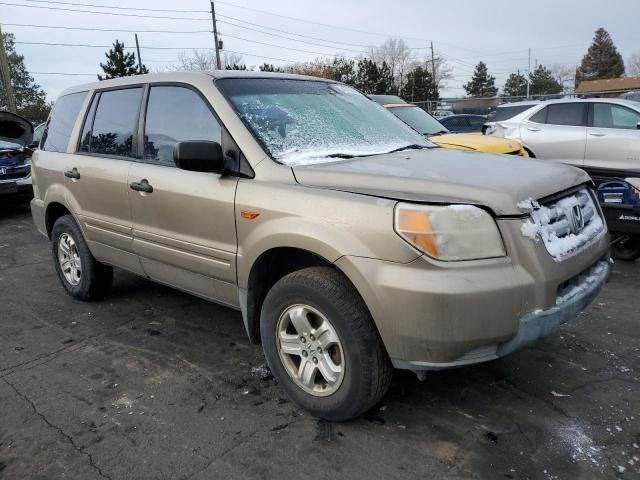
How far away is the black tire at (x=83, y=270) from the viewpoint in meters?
4.44

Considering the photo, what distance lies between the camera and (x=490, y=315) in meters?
2.27

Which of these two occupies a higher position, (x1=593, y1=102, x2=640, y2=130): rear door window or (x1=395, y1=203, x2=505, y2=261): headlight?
(x1=593, y1=102, x2=640, y2=130): rear door window

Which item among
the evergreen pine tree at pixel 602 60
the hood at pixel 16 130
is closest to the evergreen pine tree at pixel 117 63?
the hood at pixel 16 130

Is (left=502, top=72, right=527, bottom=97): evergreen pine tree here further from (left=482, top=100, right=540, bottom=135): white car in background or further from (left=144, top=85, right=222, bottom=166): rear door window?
(left=144, top=85, right=222, bottom=166): rear door window

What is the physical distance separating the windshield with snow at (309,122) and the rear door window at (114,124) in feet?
2.98

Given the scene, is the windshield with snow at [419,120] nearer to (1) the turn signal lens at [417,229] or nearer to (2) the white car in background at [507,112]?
(2) the white car in background at [507,112]

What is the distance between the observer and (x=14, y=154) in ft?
29.7

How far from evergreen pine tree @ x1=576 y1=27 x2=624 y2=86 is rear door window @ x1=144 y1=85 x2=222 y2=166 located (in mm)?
74604

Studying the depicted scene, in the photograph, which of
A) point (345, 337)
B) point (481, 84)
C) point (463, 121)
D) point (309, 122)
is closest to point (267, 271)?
point (345, 337)

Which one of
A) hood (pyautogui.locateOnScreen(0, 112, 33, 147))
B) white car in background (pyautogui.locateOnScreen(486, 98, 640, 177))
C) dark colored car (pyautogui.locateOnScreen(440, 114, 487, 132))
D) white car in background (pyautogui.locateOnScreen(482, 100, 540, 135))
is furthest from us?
dark colored car (pyautogui.locateOnScreen(440, 114, 487, 132))

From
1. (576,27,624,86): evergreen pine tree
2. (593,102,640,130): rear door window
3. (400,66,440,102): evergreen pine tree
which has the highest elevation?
(576,27,624,86): evergreen pine tree

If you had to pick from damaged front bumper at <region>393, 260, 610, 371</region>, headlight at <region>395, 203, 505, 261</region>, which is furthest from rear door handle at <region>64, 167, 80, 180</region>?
damaged front bumper at <region>393, 260, 610, 371</region>

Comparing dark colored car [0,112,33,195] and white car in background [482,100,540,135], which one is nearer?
dark colored car [0,112,33,195]

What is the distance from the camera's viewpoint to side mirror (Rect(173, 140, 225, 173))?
9.37 feet
